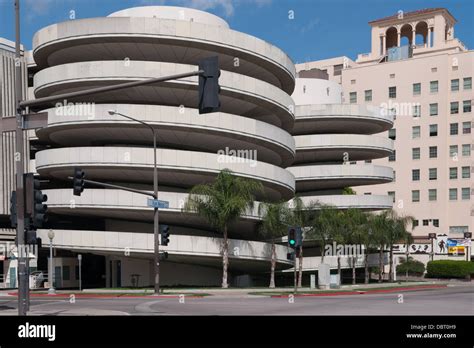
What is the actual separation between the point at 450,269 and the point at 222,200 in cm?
3650

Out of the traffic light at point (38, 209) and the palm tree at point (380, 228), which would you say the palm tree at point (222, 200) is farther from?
the traffic light at point (38, 209)

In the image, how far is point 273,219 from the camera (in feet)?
164

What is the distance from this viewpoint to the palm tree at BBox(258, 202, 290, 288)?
1975 inches

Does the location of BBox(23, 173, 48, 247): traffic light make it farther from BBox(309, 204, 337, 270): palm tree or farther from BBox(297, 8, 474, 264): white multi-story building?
BBox(297, 8, 474, 264): white multi-story building

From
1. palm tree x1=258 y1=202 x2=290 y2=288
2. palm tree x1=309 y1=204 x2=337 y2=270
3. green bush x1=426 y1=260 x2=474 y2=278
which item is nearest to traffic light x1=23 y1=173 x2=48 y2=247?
palm tree x1=258 y1=202 x2=290 y2=288

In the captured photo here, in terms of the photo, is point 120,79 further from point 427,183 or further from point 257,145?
point 427,183

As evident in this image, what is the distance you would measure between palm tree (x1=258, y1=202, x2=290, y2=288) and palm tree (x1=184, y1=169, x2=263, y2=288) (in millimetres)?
3145

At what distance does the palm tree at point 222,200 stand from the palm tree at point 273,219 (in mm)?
3145

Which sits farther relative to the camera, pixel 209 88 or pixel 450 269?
pixel 450 269

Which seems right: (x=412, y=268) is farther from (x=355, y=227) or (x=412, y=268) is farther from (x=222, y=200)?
(x=222, y=200)

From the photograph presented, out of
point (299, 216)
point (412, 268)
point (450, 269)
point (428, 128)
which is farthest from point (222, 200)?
point (428, 128)

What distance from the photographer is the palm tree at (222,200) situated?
153 ft

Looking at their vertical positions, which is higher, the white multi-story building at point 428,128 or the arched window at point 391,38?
the arched window at point 391,38

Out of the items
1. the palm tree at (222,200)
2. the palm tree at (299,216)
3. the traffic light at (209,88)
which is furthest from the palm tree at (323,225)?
the traffic light at (209,88)
